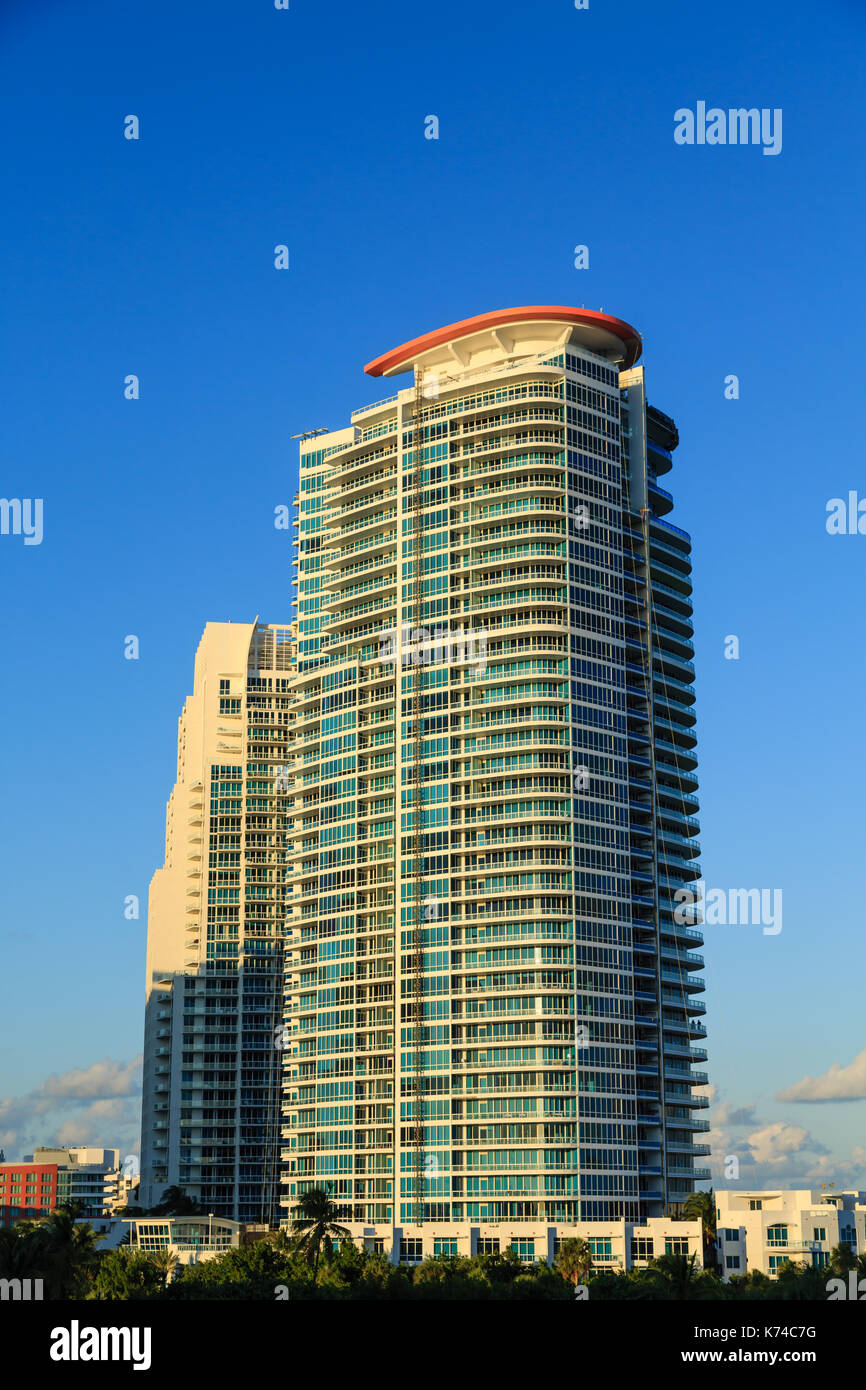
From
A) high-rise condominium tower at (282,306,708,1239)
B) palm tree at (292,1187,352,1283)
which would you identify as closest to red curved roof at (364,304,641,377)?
high-rise condominium tower at (282,306,708,1239)

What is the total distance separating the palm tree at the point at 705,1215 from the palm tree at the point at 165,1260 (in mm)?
51334

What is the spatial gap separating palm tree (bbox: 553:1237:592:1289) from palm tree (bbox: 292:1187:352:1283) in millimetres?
20906

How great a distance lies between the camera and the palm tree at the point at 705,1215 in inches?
6211

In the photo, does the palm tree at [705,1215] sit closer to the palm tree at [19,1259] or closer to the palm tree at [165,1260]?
the palm tree at [165,1260]

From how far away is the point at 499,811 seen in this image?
172 metres

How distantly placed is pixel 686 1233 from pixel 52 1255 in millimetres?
67184

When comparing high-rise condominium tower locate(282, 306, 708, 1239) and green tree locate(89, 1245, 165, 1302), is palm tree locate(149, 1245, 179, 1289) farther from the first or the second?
high-rise condominium tower locate(282, 306, 708, 1239)

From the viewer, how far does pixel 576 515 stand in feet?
592

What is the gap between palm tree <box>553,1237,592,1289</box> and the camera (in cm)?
14512

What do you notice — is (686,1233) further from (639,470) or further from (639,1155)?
(639,470)

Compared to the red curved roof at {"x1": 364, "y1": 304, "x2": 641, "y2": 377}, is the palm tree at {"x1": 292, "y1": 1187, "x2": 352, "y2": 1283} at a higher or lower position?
lower

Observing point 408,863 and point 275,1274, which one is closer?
point 275,1274

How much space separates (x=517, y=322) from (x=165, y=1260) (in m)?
107
